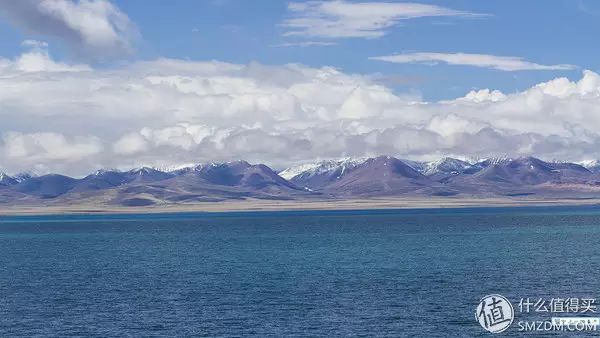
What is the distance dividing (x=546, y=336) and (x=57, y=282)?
2276 inches

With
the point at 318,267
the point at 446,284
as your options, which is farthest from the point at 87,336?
the point at 318,267

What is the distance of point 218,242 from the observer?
172 metres

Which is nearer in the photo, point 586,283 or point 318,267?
point 586,283

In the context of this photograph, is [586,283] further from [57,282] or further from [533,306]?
[57,282]

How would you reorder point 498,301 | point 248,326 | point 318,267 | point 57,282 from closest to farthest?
point 248,326, point 498,301, point 57,282, point 318,267

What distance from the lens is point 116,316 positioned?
7044cm

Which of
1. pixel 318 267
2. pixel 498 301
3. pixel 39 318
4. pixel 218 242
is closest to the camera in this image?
pixel 39 318

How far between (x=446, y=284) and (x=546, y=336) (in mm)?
26713

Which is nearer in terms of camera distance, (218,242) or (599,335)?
(599,335)

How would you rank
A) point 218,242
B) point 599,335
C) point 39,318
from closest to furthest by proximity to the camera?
point 599,335 < point 39,318 < point 218,242

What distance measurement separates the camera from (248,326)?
6575 cm

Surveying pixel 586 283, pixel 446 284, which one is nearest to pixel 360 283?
pixel 446 284

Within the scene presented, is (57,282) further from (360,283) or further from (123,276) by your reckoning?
(360,283)

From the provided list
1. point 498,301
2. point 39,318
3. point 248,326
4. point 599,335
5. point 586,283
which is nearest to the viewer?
point 599,335
